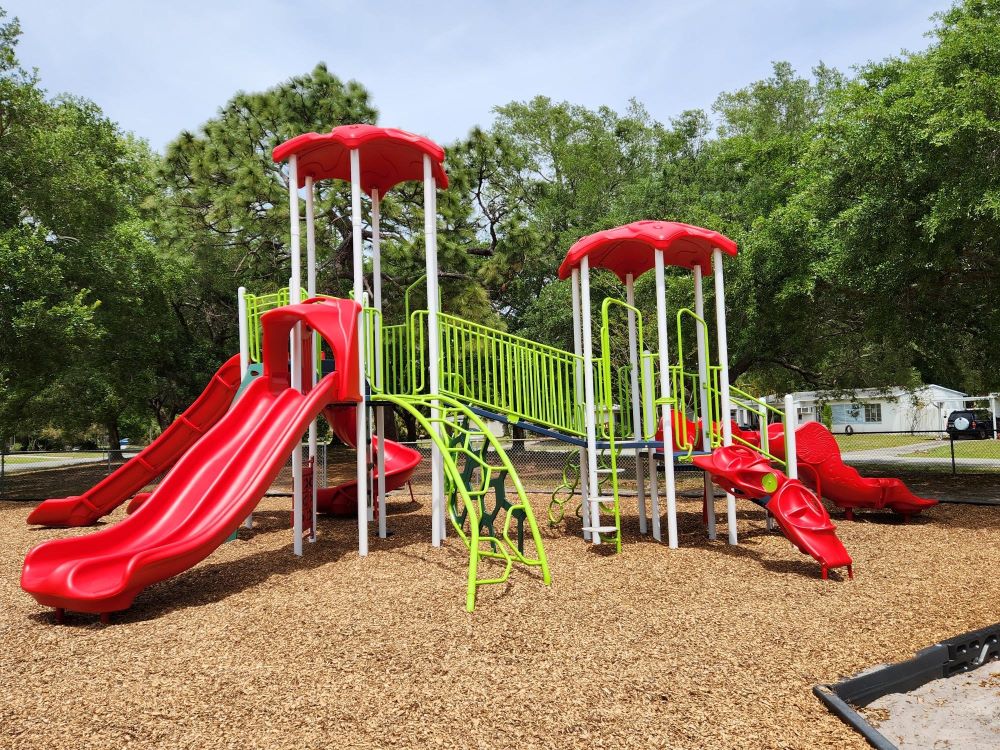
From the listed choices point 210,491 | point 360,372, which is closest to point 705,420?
point 360,372

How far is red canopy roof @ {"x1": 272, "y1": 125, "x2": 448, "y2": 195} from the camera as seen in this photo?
8.12 m

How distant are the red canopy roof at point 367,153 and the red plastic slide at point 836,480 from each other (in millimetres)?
5997

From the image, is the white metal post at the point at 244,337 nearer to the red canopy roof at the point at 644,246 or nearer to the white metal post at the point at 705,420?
the red canopy roof at the point at 644,246

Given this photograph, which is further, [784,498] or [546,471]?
[546,471]

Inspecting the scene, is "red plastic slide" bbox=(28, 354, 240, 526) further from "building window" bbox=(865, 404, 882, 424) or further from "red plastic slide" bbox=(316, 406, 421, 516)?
"building window" bbox=(865, 404, 882, 424)

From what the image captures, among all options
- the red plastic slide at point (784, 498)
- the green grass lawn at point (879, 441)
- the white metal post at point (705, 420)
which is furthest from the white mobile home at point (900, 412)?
the red plastic slide at point (784, 498)

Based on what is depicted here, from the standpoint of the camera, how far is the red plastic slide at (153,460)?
10352mm

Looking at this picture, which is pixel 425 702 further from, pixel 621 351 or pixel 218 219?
pixel 621 351

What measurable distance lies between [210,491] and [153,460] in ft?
16.2

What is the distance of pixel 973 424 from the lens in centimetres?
3177

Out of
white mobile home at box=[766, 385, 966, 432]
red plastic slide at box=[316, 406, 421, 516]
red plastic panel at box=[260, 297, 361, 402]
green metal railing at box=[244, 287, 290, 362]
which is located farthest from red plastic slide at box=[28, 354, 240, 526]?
white mobile home at box=[766, 385, 966, 432]

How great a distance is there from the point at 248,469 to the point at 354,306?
216cm

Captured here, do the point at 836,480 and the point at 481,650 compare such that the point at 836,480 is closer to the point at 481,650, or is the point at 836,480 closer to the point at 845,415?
the point at 481,650

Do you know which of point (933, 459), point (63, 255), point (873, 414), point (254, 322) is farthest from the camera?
point (873, 414)
